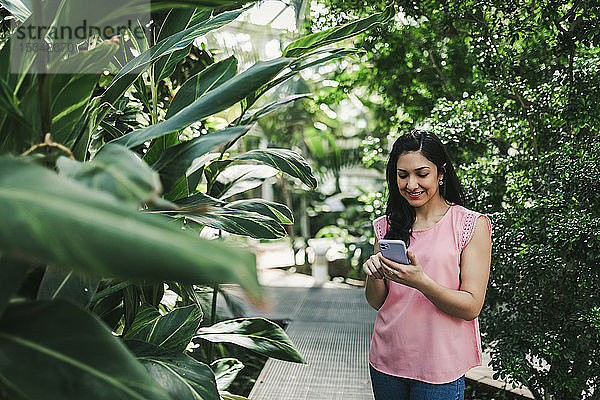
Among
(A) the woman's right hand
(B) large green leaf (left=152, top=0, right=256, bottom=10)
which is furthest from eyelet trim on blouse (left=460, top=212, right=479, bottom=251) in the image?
(B) large green leaf (left=152, top=0, right=256, bottom=10)

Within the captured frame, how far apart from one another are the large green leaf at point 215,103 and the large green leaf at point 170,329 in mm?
333

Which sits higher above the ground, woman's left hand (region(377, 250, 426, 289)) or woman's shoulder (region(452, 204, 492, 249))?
woman's shoulder (region(452, 204, 492, 249))

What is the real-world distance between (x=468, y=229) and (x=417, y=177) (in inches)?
8.0

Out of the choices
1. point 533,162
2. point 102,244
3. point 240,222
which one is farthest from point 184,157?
point 533,162

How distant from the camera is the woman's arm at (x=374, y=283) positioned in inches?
57.1

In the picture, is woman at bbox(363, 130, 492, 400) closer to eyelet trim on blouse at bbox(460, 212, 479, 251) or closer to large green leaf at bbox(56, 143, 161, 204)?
eyelet trim on blouse at bbox(460, 212, 479, 251)

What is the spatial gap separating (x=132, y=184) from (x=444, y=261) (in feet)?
3.88

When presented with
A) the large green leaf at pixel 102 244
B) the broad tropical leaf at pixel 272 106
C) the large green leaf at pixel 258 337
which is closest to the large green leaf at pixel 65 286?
the large green leaf at pixel 102 244

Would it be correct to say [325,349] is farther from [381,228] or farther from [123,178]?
[123,178]

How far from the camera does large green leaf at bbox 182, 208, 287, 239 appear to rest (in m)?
0.90

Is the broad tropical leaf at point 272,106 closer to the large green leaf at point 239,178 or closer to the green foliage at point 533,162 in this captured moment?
the large green leaf at point 239,178

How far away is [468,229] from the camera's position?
1461 mm

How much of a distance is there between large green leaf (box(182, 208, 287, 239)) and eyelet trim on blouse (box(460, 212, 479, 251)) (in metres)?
0.64

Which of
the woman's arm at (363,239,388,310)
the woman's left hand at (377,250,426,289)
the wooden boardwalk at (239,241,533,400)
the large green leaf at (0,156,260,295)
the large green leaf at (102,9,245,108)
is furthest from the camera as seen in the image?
the wooden boardwalk at (239,241,533,400)
